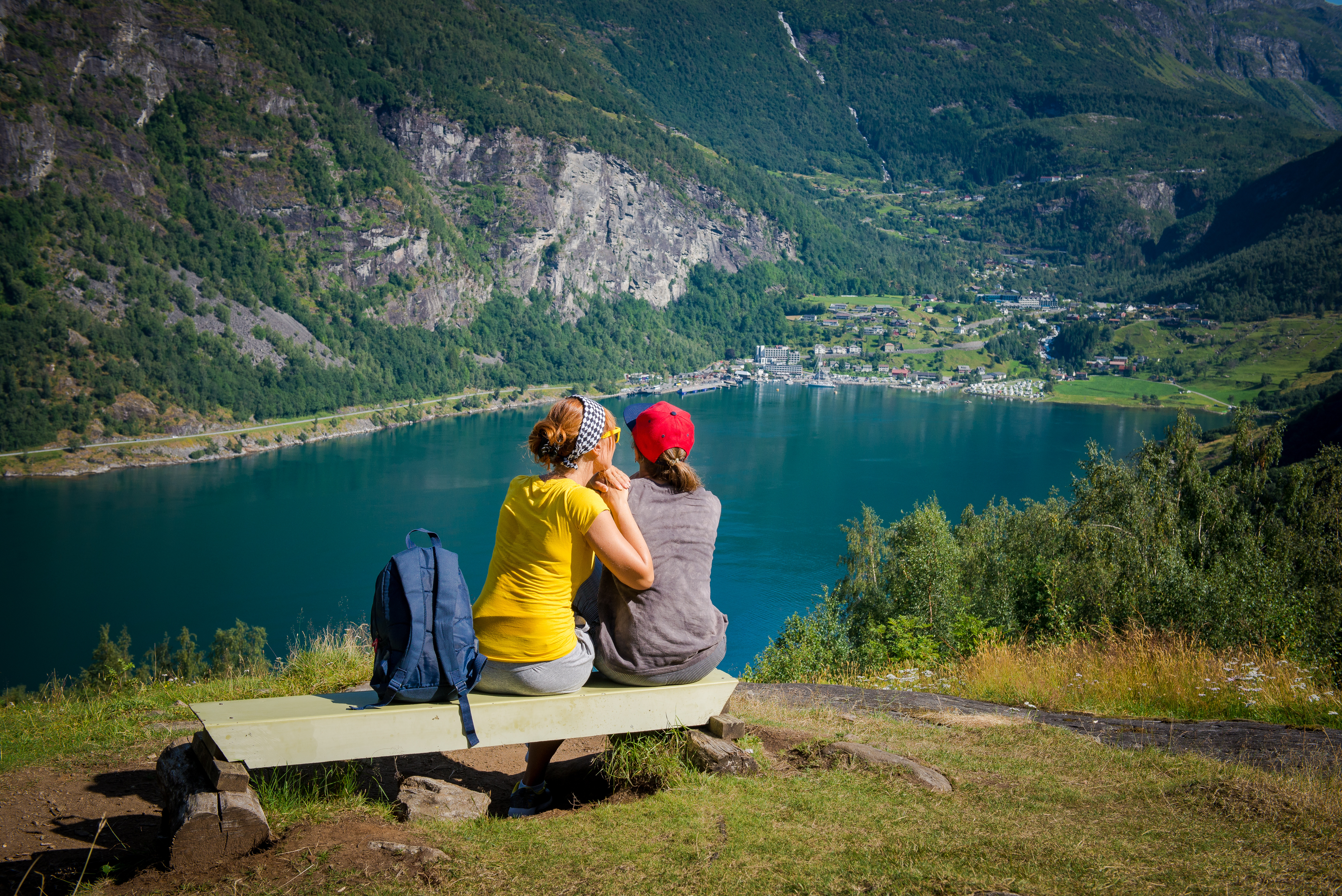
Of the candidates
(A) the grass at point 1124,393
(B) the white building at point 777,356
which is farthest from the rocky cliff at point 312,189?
(A) the grass at point 1124,393

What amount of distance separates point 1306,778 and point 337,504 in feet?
162

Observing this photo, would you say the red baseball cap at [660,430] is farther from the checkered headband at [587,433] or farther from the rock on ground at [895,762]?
the rock on ground at [895,762]

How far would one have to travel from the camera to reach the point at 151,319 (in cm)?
7606

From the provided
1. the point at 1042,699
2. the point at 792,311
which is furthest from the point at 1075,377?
the point at 1042,699

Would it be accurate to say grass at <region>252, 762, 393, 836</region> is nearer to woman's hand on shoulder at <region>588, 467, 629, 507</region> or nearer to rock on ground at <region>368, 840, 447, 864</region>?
rock on ground at <region>368, 840, 447, 864</region>

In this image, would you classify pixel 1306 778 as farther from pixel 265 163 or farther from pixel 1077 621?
pixel 265 163

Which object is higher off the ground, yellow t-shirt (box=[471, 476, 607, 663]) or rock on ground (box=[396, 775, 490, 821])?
yellow t-shirt (box=[471, 476, 607, 663])

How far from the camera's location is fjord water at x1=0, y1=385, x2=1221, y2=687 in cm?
3322

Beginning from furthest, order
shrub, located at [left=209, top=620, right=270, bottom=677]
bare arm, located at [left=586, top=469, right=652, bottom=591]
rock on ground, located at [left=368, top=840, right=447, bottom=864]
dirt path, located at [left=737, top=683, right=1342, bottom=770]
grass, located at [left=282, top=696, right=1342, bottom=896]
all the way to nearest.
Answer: shrub, located at [left=209, top=620, right=270, bottom=677] < dirt path, located at [left=737, top=683, right=1342, bottom=770] < bare arm, located at [left=586, top=469, right=652, bottom=591] < rock on ground, located at [left=368, top=840, right=447, bottom=864] < grass, located at [left=282, top=696, right=1342, bottom=896]

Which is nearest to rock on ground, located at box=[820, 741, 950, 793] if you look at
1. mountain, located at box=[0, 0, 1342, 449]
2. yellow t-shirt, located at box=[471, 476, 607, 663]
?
yellow t-shirt, located at box=[471, 476, 607, 663]

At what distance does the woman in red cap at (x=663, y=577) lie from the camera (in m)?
3.16

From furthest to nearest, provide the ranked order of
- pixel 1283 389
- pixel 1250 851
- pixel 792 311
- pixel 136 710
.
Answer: pixel 792 311 < pixel 1283 389 < pixel 136 710 < pixel 1250 851

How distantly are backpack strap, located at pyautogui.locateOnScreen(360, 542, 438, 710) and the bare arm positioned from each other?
0.54m

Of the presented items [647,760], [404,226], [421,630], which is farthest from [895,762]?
[404,226]
